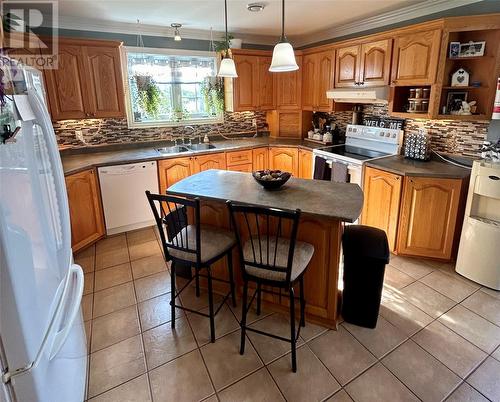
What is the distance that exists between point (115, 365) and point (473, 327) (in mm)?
2494

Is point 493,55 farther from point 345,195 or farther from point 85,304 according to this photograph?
point 85,304

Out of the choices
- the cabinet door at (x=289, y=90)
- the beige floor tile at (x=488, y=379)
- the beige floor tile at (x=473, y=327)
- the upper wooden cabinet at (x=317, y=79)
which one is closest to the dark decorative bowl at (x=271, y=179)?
the beige floor tile at (x=473, y=327)

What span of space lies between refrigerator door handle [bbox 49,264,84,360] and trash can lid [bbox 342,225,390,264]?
63.9 inches

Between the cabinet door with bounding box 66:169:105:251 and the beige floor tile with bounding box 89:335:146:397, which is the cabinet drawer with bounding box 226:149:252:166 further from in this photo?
the beige floor tile with bounding box 89:335:146:397

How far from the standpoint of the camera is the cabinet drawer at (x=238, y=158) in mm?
4363

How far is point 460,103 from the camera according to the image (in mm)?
A: 2982

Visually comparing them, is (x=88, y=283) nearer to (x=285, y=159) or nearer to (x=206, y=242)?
(x=206, y=242)

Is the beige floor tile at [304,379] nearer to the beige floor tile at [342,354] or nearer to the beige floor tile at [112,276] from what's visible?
the beige floor tile at [342,354]

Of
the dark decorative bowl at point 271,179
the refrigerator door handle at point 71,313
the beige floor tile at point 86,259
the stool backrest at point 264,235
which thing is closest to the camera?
the refrigerator door handle at point 71,313

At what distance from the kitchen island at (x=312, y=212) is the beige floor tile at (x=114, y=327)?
749 millimetres

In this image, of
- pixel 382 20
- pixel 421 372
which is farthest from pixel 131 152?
pixel 421 372

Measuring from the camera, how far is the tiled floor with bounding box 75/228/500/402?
69.6 inches

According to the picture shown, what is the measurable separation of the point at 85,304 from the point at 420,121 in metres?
3.82

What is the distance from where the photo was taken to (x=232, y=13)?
337 centimetres
